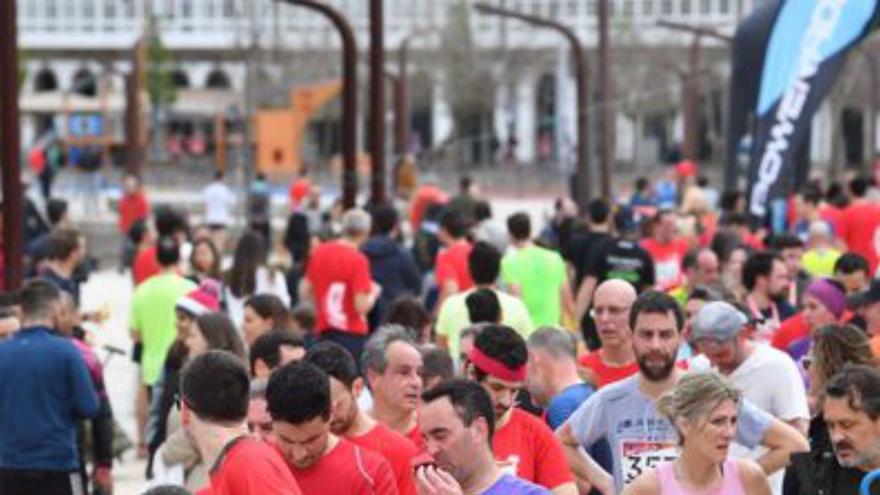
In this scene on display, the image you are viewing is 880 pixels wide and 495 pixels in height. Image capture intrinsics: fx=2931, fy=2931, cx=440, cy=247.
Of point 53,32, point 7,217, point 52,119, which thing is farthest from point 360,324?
point 53,32

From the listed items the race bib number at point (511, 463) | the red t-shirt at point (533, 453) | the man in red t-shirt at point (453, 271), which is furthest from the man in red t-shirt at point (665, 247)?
the race bib number at point (511, 463)

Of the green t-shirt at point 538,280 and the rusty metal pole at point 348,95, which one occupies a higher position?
the rusty metal pole at point 348,95

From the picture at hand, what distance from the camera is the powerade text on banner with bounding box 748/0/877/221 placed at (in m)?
18.5

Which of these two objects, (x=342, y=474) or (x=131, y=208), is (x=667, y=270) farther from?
(x=131, y=208)

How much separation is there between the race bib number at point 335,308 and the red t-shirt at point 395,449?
8.42 metres

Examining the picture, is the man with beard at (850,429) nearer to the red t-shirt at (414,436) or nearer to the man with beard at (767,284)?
the red t-shirt at (414,436)

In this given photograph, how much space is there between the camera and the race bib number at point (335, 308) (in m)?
17.9

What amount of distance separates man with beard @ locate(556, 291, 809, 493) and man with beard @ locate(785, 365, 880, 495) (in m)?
0.97

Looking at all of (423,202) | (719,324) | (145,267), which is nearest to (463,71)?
(423,202)

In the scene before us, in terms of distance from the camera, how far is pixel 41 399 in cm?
1303

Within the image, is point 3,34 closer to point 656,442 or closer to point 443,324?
point 443,324

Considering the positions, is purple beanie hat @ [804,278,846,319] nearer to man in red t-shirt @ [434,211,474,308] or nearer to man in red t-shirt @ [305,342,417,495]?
man in red t-shirt @ [434,211,474,308]

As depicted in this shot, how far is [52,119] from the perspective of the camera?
10338 centimetres

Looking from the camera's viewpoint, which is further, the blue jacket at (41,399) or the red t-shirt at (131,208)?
the red t-shirt at (131,208)
